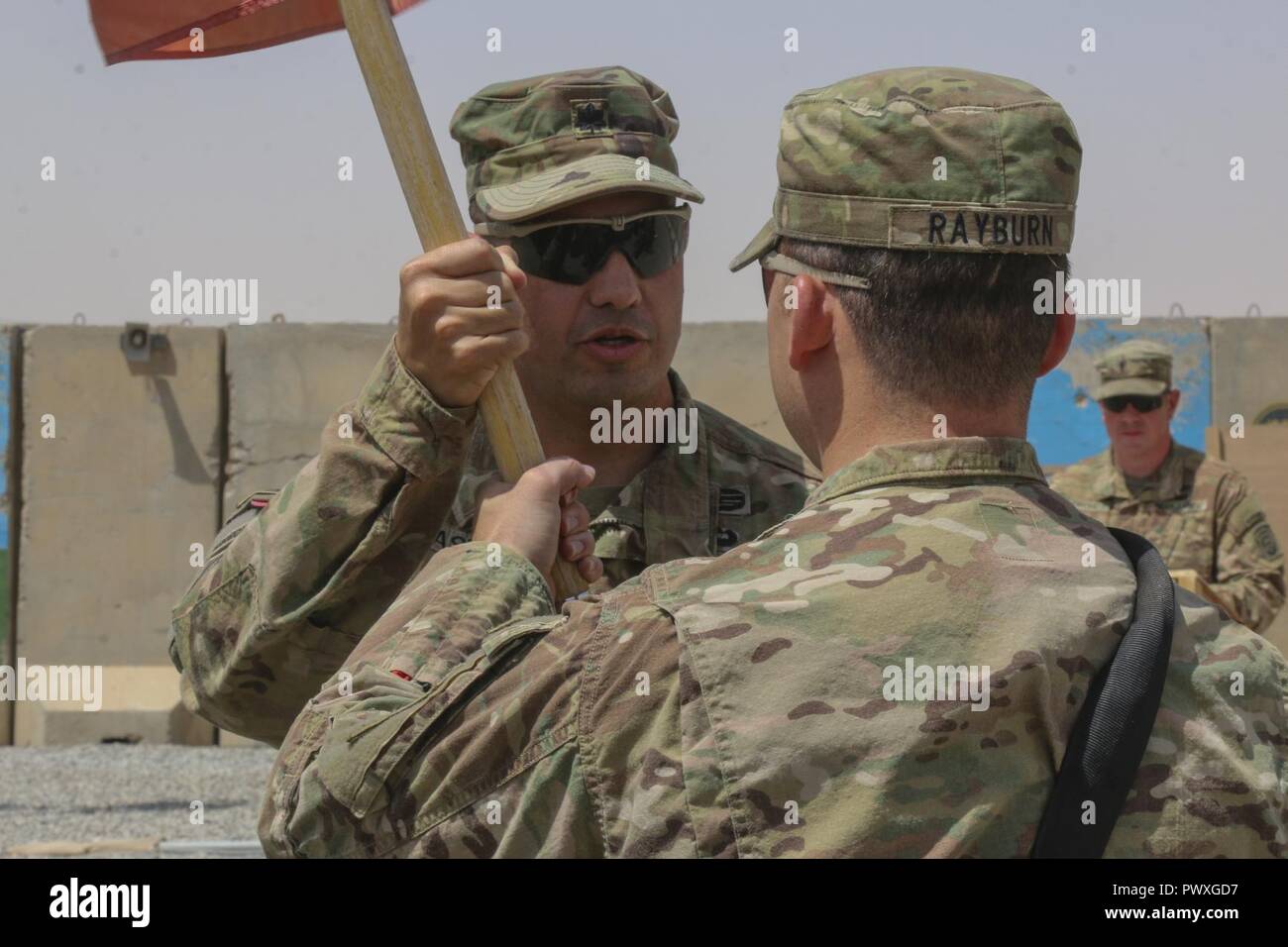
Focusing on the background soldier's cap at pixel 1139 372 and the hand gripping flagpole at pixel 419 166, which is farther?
the background soldier's cap at pixel 1139 372

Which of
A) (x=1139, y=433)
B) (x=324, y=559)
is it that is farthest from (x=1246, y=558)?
(x=324, y=559)

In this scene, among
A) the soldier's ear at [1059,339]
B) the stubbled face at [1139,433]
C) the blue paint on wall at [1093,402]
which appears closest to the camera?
the soldier's ear at [1059,339]

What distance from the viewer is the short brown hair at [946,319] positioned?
6.63 feet

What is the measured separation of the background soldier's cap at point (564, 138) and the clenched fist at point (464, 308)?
0.51 meters

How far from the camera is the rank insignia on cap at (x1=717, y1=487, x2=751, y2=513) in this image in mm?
3137

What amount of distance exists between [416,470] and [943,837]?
44.9 inches

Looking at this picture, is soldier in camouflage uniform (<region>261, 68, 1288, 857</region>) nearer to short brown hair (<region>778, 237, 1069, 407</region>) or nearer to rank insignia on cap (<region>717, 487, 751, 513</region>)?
short brown hair (<region>778, 237, 1069, 407</region>)

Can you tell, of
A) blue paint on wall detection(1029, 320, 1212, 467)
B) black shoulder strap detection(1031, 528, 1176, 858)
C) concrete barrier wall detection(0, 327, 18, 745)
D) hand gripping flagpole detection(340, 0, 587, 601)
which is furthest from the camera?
concrete barrier wall detection(0, 327, 18, 745)

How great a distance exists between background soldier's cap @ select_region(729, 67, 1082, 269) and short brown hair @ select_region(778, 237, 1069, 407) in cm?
2

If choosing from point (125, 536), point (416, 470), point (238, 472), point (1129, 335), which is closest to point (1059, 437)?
point (1129, 335)

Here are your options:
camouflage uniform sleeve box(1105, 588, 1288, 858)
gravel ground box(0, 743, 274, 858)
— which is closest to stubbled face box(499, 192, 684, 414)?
camouflage uniform sleeve box(1105, 588, 1288, 858)

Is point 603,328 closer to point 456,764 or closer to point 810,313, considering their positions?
point 810,313

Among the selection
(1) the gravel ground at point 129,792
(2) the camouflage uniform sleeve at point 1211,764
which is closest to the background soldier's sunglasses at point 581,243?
(2) the camouflage uniform sleeve at point 1211,764

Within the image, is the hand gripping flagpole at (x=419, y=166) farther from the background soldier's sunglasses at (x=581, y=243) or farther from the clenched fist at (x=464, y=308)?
the background soldier's sunglasses at (x=581, y=243)
